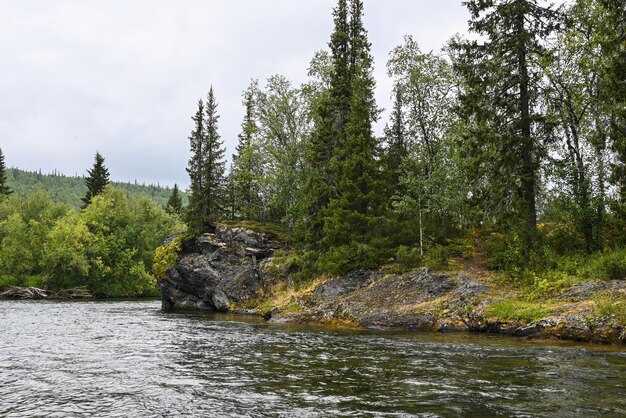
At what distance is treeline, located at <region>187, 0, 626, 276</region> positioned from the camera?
79.4 ft

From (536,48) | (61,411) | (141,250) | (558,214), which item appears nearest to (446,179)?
(558,214)

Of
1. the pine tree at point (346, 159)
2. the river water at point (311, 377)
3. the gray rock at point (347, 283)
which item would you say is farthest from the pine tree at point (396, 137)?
the river water at point (311, 377)

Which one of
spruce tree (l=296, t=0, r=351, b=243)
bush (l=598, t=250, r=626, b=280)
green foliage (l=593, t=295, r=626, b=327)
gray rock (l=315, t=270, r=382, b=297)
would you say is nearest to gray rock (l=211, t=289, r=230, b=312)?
spruce tree (l=296, t=0, r=351, b=243)

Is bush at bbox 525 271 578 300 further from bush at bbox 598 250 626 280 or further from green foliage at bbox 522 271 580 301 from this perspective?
bush at bbox 598 250 626 280

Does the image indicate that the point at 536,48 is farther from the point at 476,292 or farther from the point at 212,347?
the point at 212,347

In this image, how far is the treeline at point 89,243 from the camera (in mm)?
73938

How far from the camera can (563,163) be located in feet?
84.1

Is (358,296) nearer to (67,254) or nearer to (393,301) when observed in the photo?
(393,301)

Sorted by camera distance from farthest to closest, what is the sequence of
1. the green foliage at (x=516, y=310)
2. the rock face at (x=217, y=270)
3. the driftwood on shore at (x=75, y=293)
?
the driftwood on shore at (x=75, y=293)
the rock face at (x=217, y=270)
the green foliage at (x=516, y=310)

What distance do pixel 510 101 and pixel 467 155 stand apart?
237 inches

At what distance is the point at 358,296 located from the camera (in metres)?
28.1

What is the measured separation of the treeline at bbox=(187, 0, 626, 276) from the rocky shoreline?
1962 millimetres

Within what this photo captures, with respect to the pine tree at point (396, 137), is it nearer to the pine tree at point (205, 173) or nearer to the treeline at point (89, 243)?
the pine tree at point (205, 173)

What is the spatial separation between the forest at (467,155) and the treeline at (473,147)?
4.3 inches
